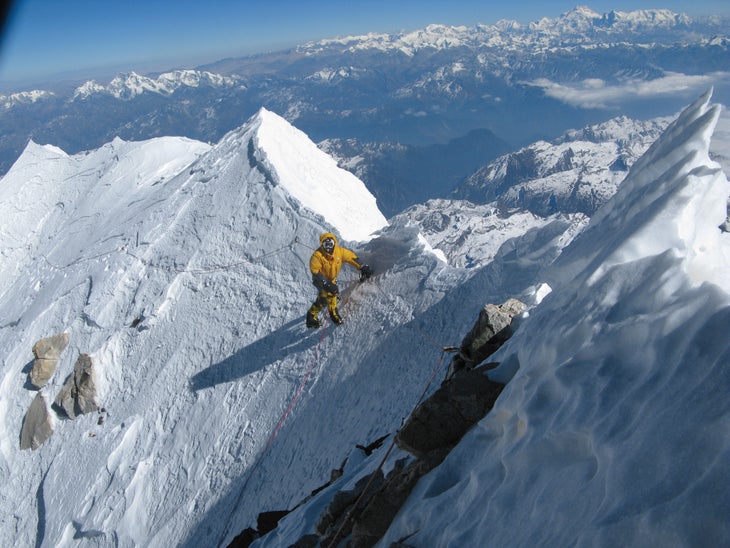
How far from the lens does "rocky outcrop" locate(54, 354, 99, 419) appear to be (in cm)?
1398

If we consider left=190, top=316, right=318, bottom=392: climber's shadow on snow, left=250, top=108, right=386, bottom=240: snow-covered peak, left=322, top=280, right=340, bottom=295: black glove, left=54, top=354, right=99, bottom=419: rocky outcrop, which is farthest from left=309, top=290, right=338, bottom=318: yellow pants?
left=54, top=354, right=99, bottom=419: rocky outcrop

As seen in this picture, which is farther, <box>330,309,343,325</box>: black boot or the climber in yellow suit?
<box>330,309,343,325</box>: black boot

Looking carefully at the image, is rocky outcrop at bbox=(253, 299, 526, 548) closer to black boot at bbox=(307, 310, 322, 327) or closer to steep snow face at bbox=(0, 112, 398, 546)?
steep snow face at bbox=(0, 112, 398, 546)

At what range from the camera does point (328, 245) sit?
1156cm

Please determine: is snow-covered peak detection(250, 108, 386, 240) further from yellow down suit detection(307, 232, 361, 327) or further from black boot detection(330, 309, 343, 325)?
black boot detection(330, 309, 343, 325)

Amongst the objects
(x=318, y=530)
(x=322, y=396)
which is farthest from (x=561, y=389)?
(x=322, y=396)

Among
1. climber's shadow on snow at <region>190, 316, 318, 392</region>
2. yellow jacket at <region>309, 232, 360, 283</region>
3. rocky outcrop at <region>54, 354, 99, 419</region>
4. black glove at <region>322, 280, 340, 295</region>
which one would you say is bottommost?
rocky outcrop at <region>54, 354, 99, 419</region>

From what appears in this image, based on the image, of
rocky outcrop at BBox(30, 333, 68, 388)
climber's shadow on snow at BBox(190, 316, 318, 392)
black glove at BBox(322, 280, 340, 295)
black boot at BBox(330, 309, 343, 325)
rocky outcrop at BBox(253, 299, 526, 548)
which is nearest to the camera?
rocky outcrop at BBox(253, 299, 526, 548)

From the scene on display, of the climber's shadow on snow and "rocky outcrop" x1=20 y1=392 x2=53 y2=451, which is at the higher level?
the climber's shadow on snow

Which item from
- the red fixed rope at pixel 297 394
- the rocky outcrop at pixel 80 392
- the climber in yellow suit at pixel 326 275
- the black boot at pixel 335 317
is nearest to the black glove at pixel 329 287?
the climber in yellow suit at pixel 326 275

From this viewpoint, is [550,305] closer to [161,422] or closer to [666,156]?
[666,156]

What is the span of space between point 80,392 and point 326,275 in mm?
9380

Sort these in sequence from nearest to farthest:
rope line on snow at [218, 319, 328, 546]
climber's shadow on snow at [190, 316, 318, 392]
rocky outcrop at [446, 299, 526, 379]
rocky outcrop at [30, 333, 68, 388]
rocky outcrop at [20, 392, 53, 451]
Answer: rocky outcrop at [446, 299, 526, 379] → rope line on snow at [218, 319, 328, 546] → climber's shadow on snow at [190, 316, 318, 392] → rocky outcrop at [20, 392, 53, 451] → rocky outcrop at [30, 333, 68, 388]

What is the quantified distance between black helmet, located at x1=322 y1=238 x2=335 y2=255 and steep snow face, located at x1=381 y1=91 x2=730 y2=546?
611 centimetres
